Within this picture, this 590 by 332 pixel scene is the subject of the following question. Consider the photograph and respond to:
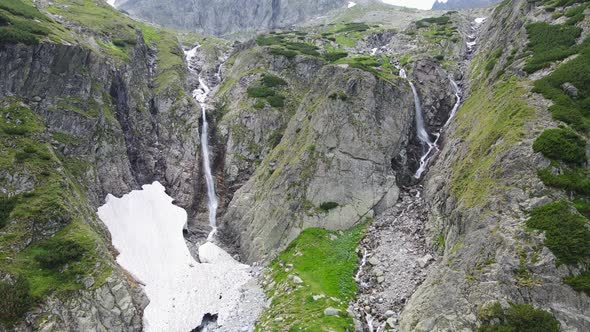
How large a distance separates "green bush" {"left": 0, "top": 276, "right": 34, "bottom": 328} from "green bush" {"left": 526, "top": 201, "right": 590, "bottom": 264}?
34.1 metres

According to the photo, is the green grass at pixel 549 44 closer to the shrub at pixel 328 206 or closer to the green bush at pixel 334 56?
the shrub at pixel 328 206

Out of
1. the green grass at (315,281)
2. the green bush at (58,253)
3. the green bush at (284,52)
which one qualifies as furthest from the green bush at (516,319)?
the green bush at (284,52)

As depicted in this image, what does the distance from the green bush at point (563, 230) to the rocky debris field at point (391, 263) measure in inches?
346

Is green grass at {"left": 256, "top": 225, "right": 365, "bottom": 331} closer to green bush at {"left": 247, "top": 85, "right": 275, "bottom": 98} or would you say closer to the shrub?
the shrub

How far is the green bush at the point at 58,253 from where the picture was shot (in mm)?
30578

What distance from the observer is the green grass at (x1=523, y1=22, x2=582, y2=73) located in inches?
1450

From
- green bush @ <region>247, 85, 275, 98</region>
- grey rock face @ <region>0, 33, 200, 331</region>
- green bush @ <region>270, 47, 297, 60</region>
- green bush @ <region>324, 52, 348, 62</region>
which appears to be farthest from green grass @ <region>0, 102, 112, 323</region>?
green bush @ <region>324, 52, 348, 62</region>

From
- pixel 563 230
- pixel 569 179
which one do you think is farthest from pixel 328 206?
pixel 563 230

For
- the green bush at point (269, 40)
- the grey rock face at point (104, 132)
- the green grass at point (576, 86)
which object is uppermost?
the green grass at point (576, 86)

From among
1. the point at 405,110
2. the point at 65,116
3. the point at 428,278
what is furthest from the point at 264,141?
the point at 428,278

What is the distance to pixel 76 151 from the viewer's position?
46844 millimetres

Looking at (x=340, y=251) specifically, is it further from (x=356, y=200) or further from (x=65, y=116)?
(x=65, y=116)

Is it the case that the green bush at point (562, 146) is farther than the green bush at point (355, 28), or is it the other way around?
the green bush at point (355, 28)

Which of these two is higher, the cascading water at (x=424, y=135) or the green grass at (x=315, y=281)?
the cascading water at (x=424, y=135)
